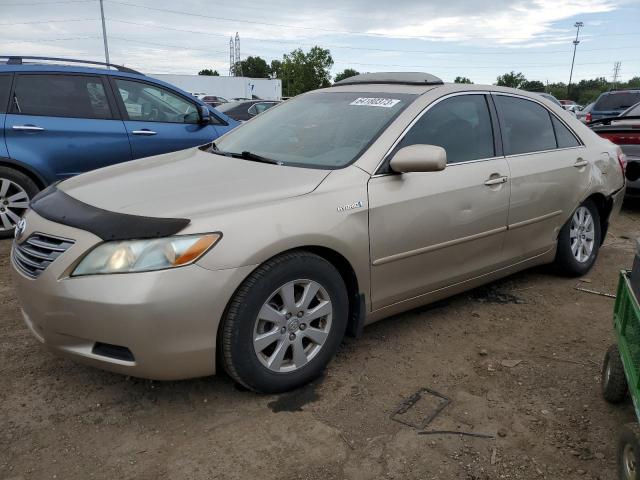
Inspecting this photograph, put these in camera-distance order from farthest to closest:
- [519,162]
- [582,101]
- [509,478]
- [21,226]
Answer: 1. [582,101]
2. [519,162]
3. [21,226]
4. [509,478]

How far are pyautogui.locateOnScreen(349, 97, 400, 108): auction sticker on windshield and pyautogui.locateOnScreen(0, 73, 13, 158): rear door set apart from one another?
11.6ft

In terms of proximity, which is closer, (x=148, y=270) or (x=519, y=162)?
(x=148, y=270)

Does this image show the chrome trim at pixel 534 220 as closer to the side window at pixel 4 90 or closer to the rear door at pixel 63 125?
the rear door at pixel 63 125

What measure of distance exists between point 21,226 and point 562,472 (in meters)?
2.79

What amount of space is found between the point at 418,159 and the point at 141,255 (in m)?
1.51

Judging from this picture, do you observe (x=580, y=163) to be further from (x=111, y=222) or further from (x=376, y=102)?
(x=111, y=222)

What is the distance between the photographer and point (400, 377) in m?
2.98

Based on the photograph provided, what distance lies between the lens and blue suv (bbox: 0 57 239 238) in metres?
5.21

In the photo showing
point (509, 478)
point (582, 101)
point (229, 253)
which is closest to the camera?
point (509, 478)

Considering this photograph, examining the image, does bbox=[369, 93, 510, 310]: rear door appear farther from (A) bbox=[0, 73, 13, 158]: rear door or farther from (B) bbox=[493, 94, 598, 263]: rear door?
(A) bbox=[0, 73, 13, 158]: rear door

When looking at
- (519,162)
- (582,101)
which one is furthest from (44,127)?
(582,101)

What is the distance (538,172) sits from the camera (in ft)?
12.8

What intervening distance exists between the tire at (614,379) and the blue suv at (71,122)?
4708 mm

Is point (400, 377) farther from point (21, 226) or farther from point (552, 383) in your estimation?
point (21, 226)
